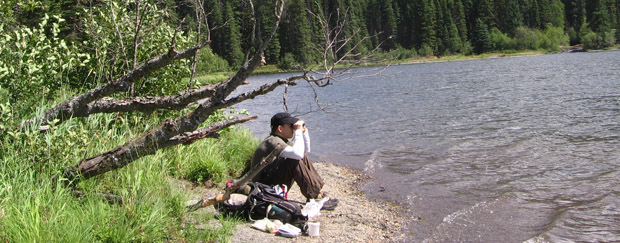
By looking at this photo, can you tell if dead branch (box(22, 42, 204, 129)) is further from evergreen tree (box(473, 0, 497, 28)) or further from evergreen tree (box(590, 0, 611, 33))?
evergreen tree (box(473, 0, 497, 28))

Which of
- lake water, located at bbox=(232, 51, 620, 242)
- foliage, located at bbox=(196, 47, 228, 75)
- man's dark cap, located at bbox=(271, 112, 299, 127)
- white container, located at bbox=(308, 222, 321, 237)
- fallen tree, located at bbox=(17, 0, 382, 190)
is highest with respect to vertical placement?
foliage, located at bbox=(196, 47, 228, 75)

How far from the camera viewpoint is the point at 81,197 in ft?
16.8

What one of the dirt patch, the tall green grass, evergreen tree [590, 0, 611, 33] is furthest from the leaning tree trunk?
evergreen tree [590, 0, 611, 33]

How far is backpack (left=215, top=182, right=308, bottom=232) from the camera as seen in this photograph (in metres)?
5.93

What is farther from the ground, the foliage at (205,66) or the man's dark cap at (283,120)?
the foliage at (205,66)

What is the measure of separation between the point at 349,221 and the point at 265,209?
1.44m

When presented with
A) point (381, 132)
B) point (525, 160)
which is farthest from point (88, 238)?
point (381, 132)

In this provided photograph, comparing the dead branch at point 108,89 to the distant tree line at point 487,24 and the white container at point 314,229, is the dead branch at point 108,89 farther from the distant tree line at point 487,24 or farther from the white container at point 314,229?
the distant tree line at point 487,24

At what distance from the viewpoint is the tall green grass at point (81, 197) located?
4.09 meters

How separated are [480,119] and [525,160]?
7.00 metres

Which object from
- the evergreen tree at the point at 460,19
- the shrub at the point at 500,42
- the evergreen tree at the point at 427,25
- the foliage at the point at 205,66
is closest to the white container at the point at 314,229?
the foliage at the point at 205,66

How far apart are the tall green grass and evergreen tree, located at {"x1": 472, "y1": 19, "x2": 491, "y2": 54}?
346ft

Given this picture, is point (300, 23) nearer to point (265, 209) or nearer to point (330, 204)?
point (330, 204)

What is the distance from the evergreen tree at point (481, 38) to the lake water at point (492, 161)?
8440 cm
